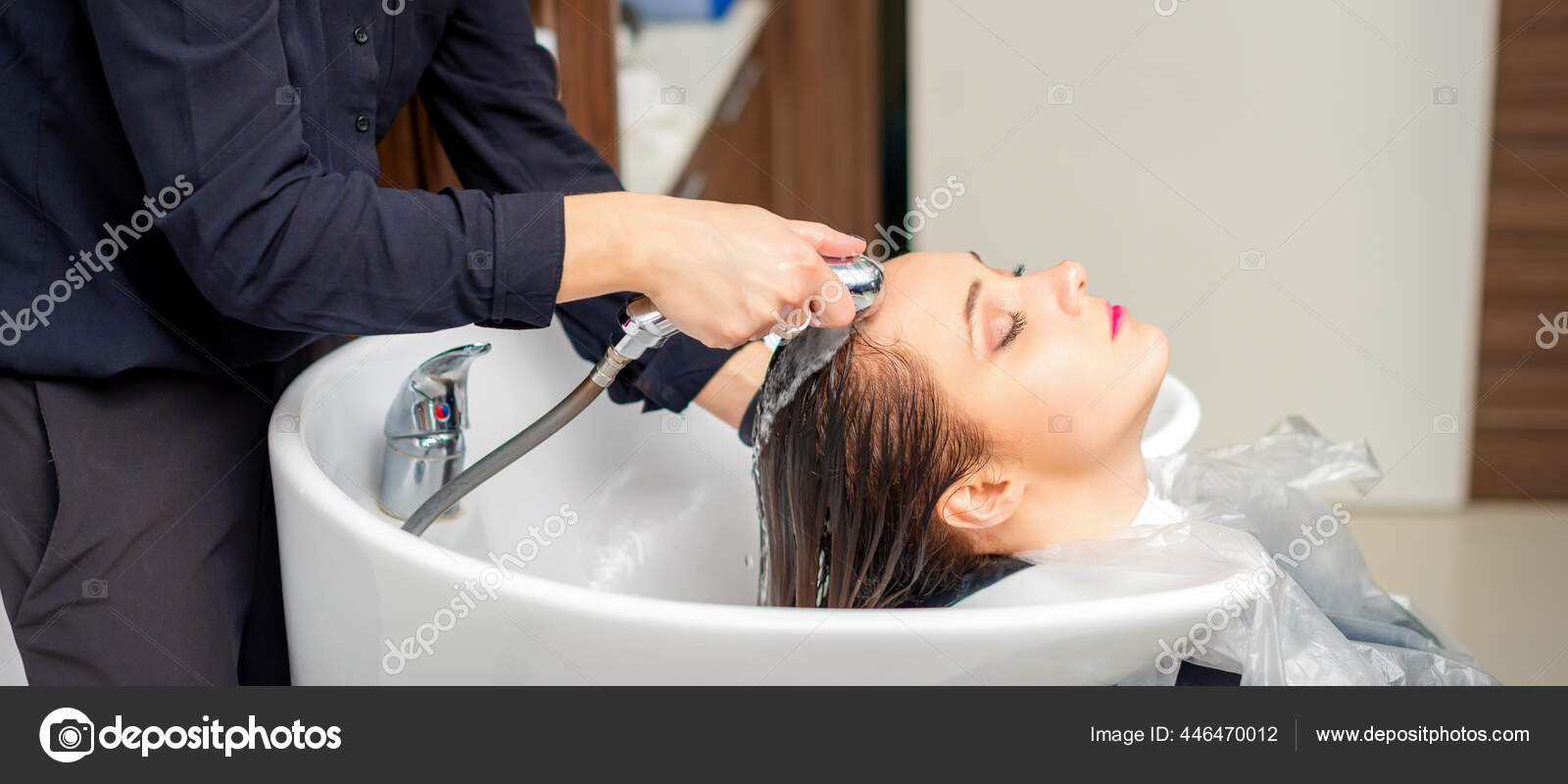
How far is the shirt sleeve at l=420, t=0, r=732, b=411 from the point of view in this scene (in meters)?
1.15

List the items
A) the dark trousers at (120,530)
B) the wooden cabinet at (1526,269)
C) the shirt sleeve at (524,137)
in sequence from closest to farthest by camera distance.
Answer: the dark trousers at (120,530) → the shirt sleeve at (524,137) → the wooden cabinet at (1526,269)

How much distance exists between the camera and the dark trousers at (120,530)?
844 millimetres

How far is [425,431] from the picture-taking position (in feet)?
3.34

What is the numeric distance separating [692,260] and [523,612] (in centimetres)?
26

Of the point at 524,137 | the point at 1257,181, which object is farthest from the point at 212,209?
the point at 1257,181

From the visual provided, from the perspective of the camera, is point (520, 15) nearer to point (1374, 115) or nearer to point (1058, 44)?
point (1058, 44)

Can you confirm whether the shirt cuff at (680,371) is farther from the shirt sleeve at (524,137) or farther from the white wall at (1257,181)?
the white wall at (1257,181)

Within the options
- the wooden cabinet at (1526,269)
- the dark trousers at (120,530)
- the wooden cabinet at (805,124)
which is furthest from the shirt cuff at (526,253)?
the wooden cabinet at (1526,269)

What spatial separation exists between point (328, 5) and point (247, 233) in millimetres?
272

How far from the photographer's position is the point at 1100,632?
0.71 meters

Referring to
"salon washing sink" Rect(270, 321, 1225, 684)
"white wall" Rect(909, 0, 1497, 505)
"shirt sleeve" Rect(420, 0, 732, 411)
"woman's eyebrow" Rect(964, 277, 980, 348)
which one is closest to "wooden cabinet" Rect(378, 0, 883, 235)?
"white wall" Rect(909, 0, 1497, 505)
